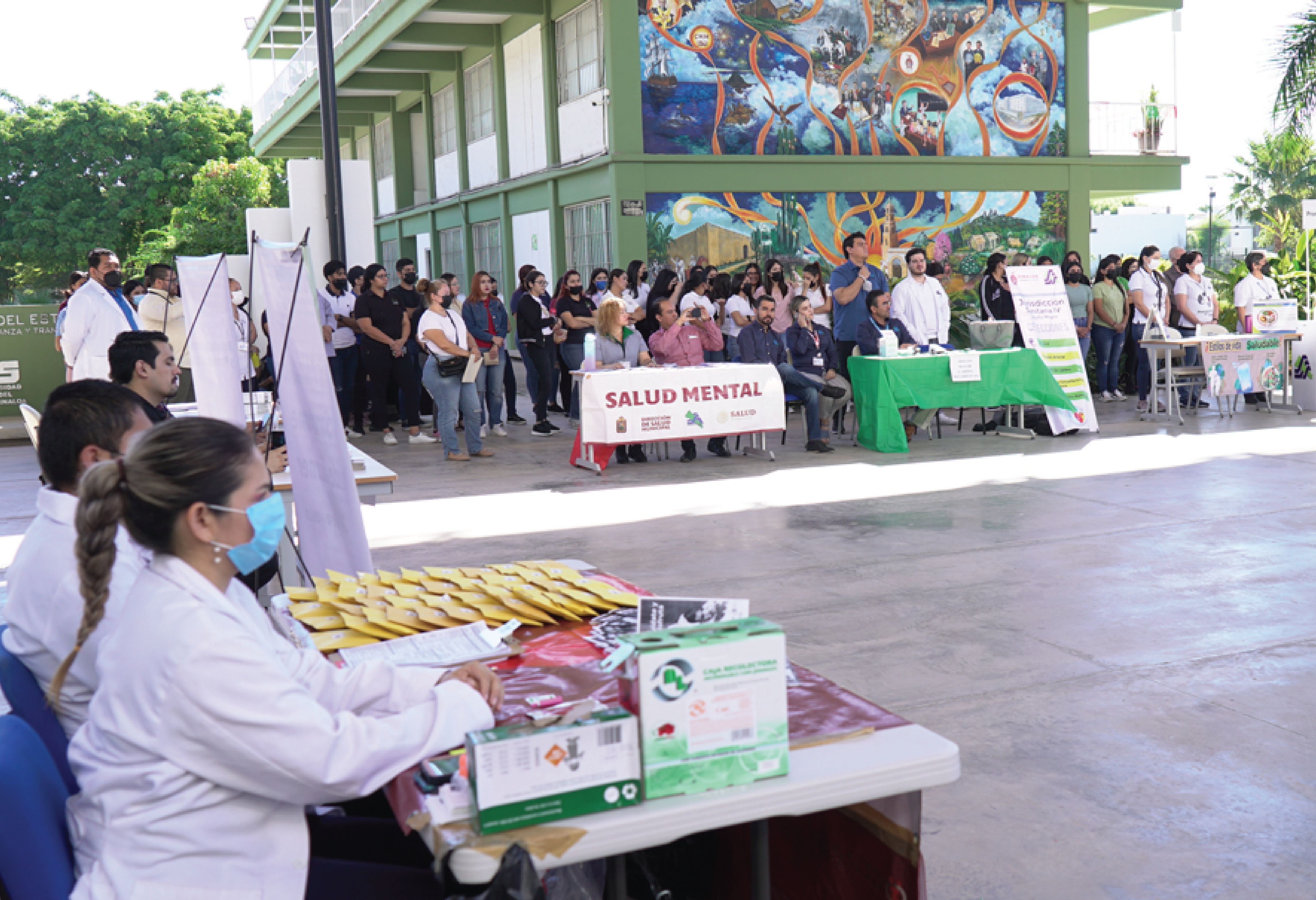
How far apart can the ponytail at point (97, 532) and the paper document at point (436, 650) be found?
62 centimetres

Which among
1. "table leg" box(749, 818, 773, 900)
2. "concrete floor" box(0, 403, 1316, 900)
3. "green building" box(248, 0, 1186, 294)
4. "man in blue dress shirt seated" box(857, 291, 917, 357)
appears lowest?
"concrete floor" box(0, 403, 1316, 900)

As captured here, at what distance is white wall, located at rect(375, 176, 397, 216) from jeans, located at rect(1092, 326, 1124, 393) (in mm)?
18414

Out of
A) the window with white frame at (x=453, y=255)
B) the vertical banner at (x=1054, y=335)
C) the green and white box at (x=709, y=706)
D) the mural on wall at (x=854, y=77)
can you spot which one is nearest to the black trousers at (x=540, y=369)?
the vertical banner at (x=1054, y=335)

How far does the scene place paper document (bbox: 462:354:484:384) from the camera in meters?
10.7

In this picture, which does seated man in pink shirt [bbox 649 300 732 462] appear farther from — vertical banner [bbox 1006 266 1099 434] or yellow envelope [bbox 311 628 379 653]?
Answer: yellow envelope [bbox 311 628 379 653]

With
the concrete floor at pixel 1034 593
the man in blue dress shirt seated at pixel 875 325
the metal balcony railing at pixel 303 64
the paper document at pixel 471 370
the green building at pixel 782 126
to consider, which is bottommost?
the concrete floor at pixel 1034 593

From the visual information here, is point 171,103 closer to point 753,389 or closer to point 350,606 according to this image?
point 753,389

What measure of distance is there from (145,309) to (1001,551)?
867 centimetres

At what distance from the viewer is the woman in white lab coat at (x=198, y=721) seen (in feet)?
6.22

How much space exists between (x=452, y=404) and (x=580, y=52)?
31.4 feet

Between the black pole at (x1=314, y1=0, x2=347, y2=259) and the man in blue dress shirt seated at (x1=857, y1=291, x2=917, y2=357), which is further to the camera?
the man in blue dress shirt seated at (x1=857, y1=291, x2=917, y2=357)

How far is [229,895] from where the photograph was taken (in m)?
1.95

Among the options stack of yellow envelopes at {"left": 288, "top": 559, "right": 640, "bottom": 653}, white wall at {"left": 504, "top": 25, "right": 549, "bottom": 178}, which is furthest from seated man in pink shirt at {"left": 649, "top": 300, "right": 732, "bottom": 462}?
white wall at {"left": 504, "top": 25, "right": 549, "bottom": 178}

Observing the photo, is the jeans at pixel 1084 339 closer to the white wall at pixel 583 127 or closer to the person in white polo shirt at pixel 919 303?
the person in white polo shirt at pixel 919 303
